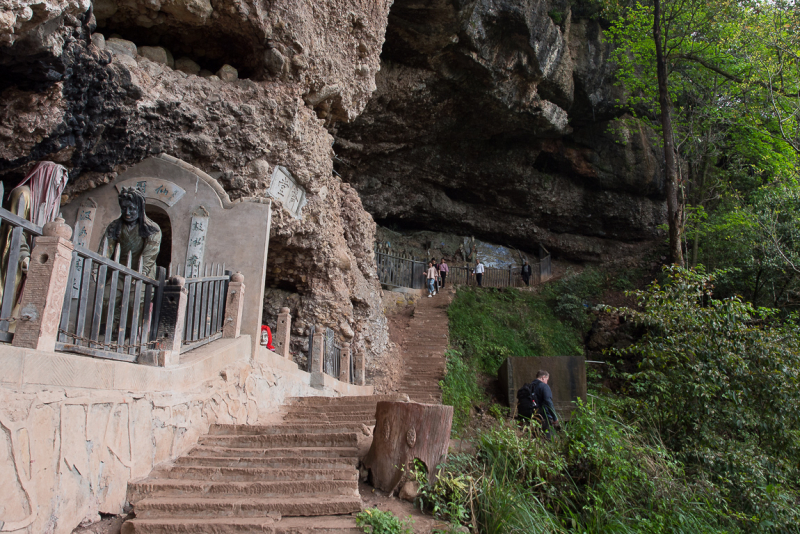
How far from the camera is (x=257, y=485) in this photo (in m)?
3.74

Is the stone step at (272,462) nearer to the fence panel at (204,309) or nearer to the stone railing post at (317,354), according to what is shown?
the fence panel at (204,309)

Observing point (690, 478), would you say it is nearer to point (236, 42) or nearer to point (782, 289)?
point (236, 42)

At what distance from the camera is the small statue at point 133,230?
581 centimetres

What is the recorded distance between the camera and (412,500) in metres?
3.82

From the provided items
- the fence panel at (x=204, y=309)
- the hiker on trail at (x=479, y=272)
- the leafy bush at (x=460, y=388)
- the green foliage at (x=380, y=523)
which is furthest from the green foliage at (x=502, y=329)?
the green foliage at (x=380, y=523)

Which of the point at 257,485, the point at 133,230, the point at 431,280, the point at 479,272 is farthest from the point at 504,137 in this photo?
the point at 257,485

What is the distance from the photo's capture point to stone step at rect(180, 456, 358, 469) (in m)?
4.05

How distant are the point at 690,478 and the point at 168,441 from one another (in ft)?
17.4

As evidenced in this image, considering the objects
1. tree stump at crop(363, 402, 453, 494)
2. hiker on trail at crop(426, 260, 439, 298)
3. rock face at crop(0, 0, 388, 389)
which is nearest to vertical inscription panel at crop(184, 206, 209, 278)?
rock face at crop(0, 0, 388, 389)

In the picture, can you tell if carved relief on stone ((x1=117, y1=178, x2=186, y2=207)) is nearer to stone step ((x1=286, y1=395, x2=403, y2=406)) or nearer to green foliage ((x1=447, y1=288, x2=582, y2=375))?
stone step ((x1=286, y1=395, x2=403, y2=406))

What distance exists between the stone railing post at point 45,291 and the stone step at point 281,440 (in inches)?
72.4

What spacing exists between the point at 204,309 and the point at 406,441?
2819mm

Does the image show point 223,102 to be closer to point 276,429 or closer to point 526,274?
point 276,429

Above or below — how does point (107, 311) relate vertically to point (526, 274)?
below
